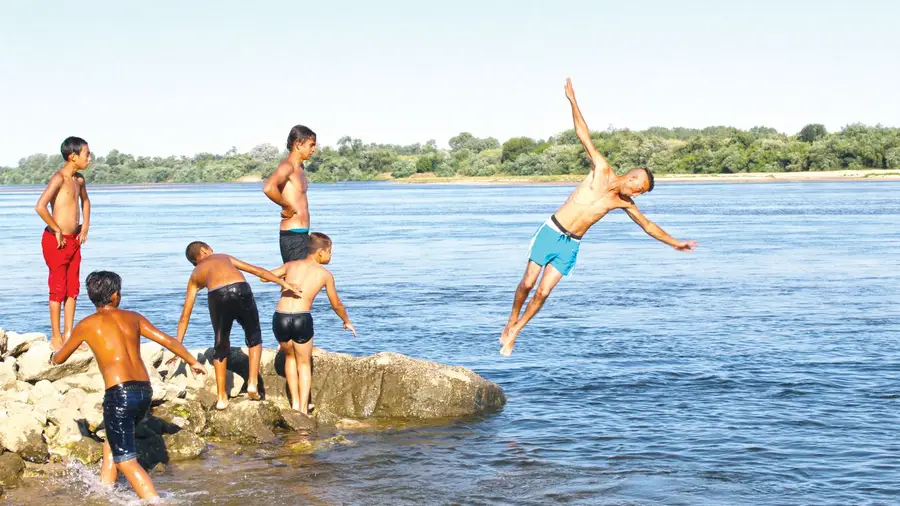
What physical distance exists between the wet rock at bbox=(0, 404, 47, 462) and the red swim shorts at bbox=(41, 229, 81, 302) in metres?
1.99

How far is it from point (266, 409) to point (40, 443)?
245 centimetres

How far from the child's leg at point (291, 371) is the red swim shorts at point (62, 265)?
2.58 metres

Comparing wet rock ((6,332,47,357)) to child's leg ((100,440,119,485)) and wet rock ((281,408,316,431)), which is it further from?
child's leg ((100,440,119,485))

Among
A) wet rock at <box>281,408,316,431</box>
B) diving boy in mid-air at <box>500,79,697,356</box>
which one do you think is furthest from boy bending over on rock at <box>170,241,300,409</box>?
diving boy in mid-air at <box>500,79,697,356</box>

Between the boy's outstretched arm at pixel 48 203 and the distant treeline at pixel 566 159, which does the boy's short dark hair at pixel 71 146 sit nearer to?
the boy's outstretched arm at pixel 48 203

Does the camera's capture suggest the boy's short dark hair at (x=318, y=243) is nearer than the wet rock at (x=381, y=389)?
Yes

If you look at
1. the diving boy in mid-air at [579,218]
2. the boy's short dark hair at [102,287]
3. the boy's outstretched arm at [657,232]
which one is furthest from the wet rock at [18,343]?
the boy's outstretched arm at [657,232]

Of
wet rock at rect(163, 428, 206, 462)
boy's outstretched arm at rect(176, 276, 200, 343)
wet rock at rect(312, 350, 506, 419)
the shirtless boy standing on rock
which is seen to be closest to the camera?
boy's outstretched arm at rect(176, 276, 200, 343)

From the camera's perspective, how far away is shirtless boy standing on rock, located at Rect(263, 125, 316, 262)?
37.1 feet

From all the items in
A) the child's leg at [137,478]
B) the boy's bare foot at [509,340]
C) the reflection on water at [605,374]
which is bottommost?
the reflection on water at [605,374]

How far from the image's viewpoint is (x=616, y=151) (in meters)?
123

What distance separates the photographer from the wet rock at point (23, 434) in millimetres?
10383

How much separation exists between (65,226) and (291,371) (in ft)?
9.88

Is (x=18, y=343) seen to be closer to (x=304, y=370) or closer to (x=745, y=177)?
(x=304, y=370)
